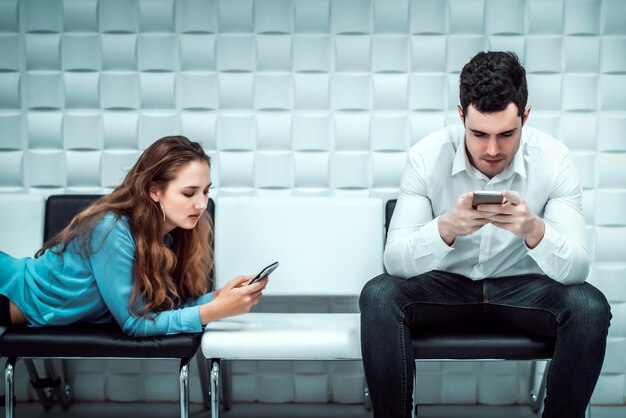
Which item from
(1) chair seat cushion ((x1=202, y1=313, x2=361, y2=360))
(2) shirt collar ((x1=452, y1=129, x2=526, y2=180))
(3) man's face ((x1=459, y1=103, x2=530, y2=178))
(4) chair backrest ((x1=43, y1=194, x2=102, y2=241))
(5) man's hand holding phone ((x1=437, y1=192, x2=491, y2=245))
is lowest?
(1) chair seat cushion ((x1=202, y1=313, x2=361, y2=360))

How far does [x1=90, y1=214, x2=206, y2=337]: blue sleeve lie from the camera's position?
6.98ft

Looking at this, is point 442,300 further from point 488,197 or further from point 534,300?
point 488,197

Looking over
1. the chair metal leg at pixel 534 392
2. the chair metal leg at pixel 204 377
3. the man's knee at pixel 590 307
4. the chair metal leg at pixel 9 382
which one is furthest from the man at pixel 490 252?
the chair metal leg at pixel 9 382

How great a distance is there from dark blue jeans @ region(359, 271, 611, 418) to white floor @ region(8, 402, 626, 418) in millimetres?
856

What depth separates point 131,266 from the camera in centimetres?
216

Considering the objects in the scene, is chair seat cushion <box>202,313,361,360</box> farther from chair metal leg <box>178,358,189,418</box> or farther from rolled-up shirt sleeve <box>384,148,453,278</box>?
rolled-up shirt sleeve <box>384,148,453,278</box>

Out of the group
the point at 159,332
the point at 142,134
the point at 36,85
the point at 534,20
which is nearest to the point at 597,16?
the point at 534,20

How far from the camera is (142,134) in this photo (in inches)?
116

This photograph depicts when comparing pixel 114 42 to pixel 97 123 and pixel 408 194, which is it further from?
pixel 408 194

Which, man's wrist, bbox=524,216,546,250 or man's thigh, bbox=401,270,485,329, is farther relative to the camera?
man's thigh, bbox=401,270,485,329

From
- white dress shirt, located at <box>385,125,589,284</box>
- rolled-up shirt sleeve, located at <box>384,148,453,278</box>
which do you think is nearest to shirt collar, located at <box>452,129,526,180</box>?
white dress shirt, located at <box>385,125,589,284</box>

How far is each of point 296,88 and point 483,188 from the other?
3.40 ft

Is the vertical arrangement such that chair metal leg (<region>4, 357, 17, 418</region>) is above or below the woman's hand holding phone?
below

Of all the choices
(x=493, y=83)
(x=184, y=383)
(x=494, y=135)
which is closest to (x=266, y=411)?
(x=184, y=383)
